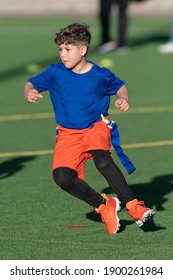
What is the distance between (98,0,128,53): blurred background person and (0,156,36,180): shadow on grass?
10.7 meters

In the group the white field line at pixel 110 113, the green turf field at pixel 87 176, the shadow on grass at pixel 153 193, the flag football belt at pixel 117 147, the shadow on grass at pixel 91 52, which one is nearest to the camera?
the green turf field at pixel 87 176

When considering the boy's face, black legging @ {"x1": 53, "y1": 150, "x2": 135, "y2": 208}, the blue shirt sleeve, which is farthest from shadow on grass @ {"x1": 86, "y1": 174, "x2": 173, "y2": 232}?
the boy's face

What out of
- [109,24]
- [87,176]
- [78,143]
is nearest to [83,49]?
[78,143]

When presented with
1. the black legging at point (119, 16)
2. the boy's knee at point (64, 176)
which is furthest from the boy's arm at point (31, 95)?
the black legging at point (119, 16)

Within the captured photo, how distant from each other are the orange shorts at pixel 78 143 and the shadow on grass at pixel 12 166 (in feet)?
8.24

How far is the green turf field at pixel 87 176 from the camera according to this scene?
7973mm

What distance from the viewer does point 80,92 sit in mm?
8352

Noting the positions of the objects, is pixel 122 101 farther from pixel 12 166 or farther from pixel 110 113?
pixel 110 113

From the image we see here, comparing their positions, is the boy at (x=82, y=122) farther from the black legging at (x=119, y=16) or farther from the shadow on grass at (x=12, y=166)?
the black legging at (x=119, y=16)

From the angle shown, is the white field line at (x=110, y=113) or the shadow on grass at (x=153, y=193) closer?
the shadow on grass at (x=153, y=193)

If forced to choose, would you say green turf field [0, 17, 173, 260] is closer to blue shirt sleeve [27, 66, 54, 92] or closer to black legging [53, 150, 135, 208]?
black legging [53, 150, 135, 208]

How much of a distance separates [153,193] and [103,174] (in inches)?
65.1
